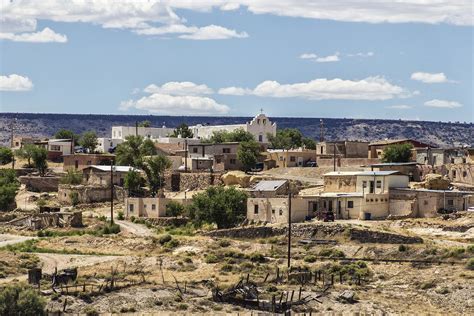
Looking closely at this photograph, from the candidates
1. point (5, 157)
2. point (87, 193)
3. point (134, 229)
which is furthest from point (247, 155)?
point (5, 157)

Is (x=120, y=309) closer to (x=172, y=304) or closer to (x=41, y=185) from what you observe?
(x=172, y=304)

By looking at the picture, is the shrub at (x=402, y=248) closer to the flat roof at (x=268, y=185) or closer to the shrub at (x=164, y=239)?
the shrub at (x=164, y=239)

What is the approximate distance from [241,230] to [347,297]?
1852cm

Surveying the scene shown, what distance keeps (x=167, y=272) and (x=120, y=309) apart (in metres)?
10.2

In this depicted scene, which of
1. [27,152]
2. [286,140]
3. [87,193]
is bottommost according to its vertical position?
[87,193]

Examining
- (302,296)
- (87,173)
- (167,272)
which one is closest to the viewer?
(302,296)

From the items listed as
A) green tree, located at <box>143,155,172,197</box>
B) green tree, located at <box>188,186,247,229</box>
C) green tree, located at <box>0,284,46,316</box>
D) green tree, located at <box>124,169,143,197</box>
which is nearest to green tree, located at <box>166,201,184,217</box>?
green tree, located at <box>188,186,247,229</box>

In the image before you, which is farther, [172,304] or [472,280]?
[472,280]

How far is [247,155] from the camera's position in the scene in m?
99.8

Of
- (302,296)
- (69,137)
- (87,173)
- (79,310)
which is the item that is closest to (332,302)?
(302,296)

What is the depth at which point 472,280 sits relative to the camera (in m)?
62.4

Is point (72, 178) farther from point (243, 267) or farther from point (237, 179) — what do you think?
point (243, 267)

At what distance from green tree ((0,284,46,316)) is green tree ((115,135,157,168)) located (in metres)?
51.8

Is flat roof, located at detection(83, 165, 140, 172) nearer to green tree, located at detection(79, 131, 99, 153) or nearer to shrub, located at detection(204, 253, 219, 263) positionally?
green tree, located at detection(79, 131, 99, 153)
